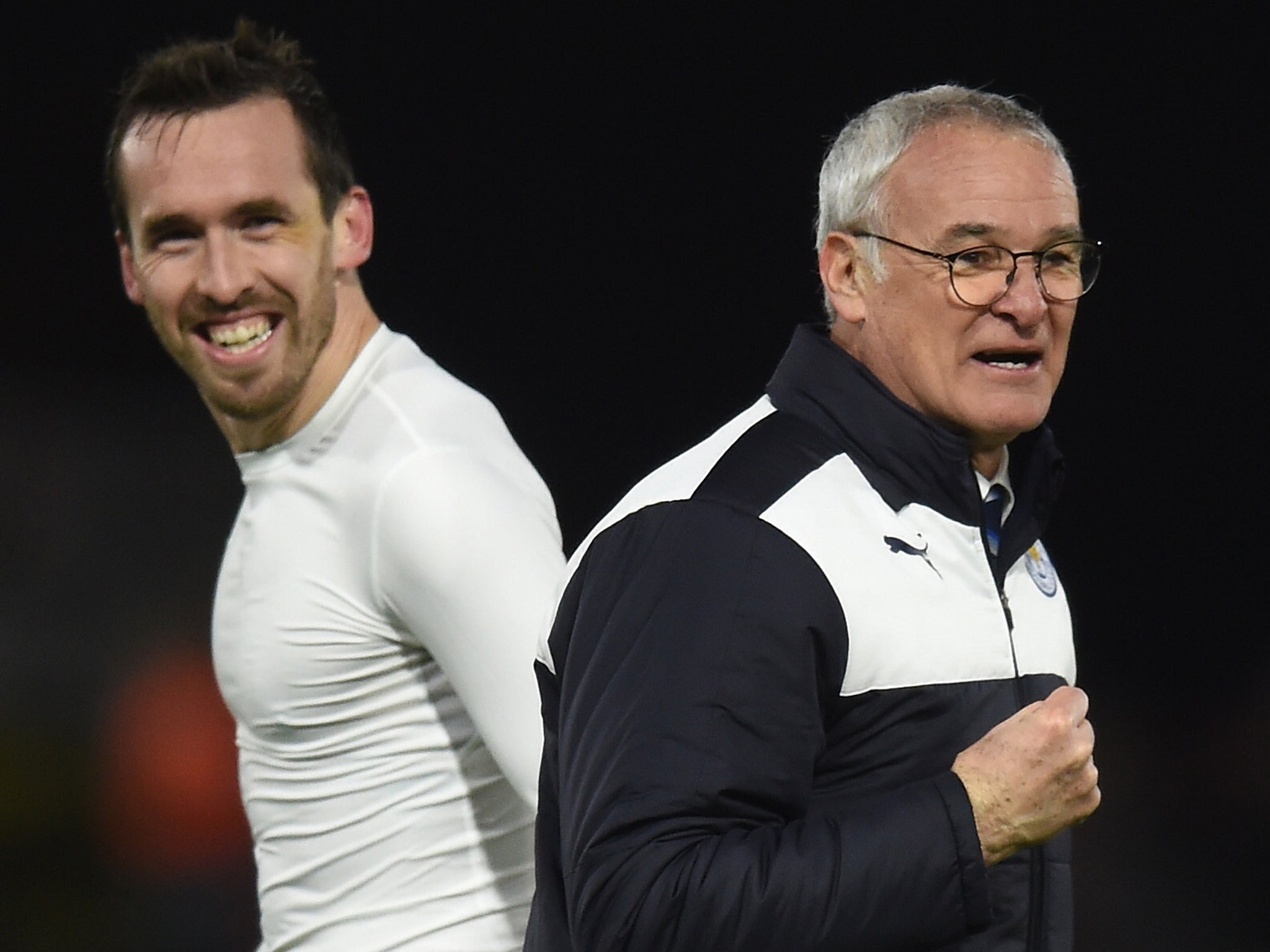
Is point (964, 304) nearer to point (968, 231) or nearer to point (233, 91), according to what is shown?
point (968, 231)

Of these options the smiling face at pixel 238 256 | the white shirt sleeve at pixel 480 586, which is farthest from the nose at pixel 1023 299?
the smiling face at pixel 238 256

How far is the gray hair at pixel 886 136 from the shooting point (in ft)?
5.66

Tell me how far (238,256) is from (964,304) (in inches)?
32.3

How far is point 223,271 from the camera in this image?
2020 millimetres

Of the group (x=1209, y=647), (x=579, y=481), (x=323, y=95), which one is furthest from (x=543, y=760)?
(x=1209, y=647)

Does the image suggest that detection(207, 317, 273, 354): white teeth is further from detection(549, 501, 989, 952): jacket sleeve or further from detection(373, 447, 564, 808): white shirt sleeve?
detection(549, 501, 989, 952): jacket sleeve

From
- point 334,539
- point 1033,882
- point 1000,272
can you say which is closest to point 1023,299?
point 1000,272

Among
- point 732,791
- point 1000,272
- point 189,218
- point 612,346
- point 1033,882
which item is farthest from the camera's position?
point 612,346

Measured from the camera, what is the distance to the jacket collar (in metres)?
1.62

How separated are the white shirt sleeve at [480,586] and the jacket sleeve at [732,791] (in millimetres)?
323

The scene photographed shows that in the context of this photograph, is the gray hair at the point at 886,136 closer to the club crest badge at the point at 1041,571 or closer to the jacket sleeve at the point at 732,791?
the club crest badge at the point at 1041,571

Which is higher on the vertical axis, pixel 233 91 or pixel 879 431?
pixel 233 91

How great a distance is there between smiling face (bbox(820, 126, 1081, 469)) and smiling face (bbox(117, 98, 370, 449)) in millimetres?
671

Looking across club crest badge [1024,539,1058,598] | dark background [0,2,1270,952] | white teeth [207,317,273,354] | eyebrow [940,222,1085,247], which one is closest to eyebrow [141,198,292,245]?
white teeth [207,317,273,354]
